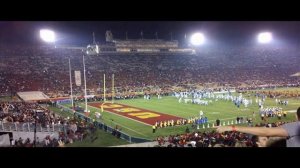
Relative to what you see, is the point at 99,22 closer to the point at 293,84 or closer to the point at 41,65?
the point at 41,65

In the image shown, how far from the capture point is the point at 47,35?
8273 mm

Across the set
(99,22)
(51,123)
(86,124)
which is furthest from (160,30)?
(51,123)

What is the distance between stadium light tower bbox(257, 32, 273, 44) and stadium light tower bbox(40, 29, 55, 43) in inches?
197

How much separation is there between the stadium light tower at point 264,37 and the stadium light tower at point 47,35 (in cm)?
501

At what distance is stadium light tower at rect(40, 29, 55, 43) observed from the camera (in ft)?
27.0

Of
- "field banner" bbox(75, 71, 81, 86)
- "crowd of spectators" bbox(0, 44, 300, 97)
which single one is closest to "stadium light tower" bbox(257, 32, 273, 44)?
"crowd of spectators" bbox(0, 44, 300, 97)

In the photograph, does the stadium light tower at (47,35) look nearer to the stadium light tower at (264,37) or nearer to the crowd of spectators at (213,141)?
the crowd of spectators at (213,141)

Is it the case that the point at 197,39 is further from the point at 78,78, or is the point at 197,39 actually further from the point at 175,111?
the point at 78,78

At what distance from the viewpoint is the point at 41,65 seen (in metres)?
8.63

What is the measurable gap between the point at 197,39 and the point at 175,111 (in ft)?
7.49

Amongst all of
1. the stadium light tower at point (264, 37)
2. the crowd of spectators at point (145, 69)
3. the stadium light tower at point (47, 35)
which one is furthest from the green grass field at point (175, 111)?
the stadium light tower at point (47, 35)

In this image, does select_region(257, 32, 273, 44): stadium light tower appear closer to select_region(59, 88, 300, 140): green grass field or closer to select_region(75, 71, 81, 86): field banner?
select_region(59, 88, 300, 140): green grass field

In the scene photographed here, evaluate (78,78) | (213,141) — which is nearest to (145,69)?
(78,78)

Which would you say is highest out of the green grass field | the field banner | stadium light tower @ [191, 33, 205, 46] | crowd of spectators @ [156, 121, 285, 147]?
stadium light tower @ [191, 33, 205, 46]
